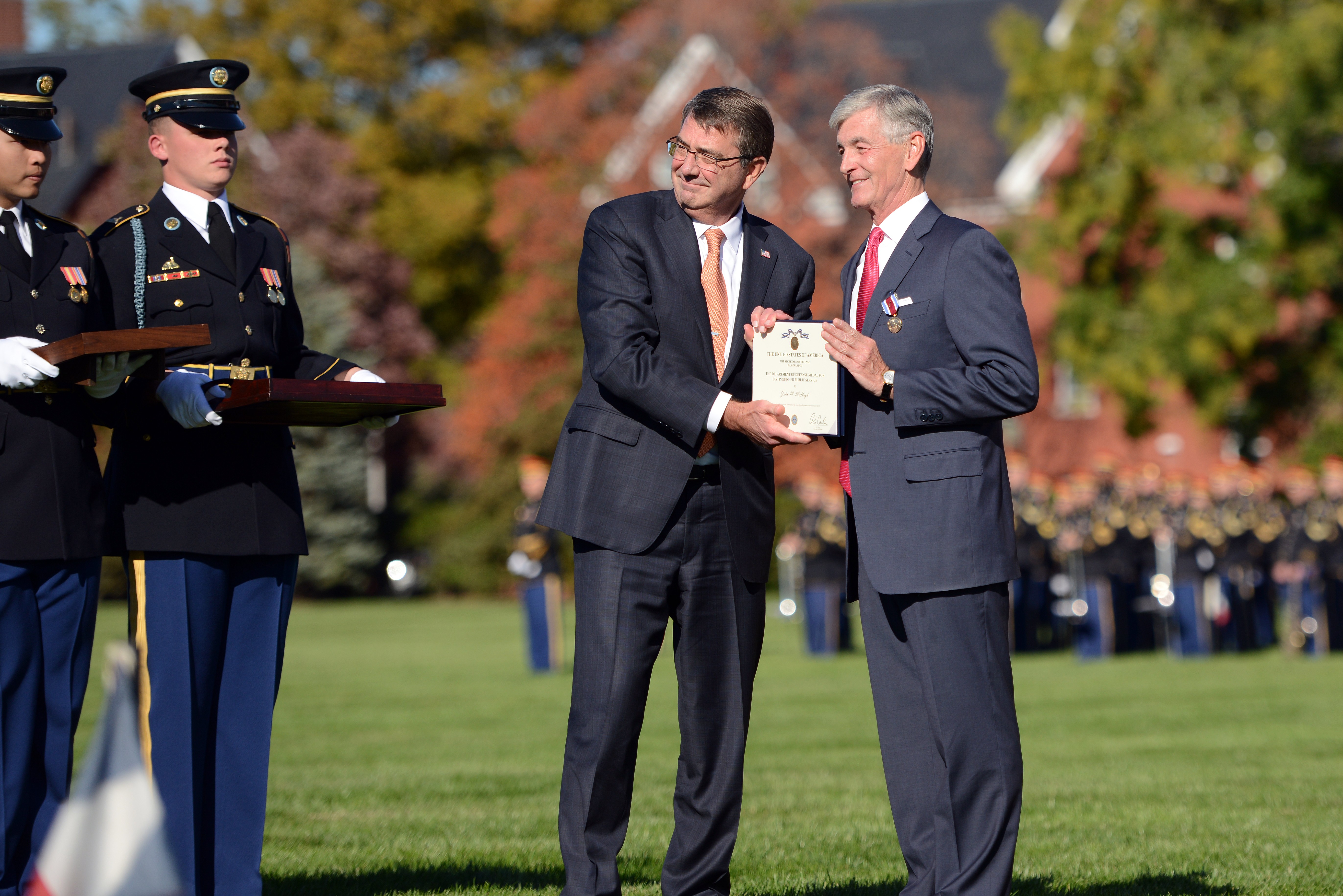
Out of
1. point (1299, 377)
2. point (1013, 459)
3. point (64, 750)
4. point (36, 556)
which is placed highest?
point (1299, 377)

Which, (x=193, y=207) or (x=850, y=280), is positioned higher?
(x=193, y=207)

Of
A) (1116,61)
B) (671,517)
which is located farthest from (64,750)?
(1116,61)

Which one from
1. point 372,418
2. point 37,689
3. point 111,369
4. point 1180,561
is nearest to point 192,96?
point 111,369

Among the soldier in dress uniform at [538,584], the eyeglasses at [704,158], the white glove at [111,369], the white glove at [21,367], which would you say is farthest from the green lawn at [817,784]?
the eyeglasses at [704,158]

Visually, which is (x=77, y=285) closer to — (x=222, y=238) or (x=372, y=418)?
(x=222, y=238)

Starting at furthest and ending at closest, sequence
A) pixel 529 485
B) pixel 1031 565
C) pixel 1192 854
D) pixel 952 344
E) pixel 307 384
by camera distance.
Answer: pixel 1031 565
pixel 529 485
pixel 1192 854
pixel 952 344
pixel 307 384

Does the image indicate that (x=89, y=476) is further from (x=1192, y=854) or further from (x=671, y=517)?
(x=1192, y=854)

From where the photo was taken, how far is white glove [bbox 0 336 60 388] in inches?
180

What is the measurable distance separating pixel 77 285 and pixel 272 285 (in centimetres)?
63

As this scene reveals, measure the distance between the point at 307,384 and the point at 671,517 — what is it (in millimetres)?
1234

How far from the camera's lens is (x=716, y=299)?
5.37m

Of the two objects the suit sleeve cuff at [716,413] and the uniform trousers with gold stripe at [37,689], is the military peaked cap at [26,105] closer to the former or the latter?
the uniform trousers with gold stripe at [37,689]

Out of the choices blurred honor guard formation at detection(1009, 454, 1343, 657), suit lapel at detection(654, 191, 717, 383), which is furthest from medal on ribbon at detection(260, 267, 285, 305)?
blurred honor guard formation at detection(1009, 454, 1343, 657)

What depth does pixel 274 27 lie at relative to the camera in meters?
43.4
